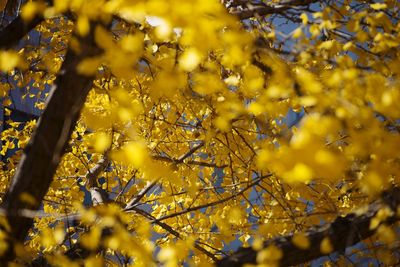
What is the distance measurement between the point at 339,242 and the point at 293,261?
192 millimetres

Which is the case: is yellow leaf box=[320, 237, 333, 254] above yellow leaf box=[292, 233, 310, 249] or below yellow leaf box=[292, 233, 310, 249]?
below

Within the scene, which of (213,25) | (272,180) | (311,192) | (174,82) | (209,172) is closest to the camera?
(213,25)

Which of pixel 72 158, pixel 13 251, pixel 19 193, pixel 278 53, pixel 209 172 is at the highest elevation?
pixel 72 158

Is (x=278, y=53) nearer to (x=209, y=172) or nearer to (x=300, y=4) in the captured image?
(x=300, y=4)

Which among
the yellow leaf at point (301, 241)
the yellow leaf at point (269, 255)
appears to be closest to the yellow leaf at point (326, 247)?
the yellow leaf at point (301, 241)

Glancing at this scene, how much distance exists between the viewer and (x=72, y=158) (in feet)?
15.2

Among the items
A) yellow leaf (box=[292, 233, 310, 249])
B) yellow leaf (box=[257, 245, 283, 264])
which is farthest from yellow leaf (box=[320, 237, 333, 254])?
yellow leaf (box=[257, 245, 283, 264])

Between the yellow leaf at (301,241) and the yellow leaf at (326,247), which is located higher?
the yellow leaf at (301,241)

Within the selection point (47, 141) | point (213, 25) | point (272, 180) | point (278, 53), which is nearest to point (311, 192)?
point (272, 180)

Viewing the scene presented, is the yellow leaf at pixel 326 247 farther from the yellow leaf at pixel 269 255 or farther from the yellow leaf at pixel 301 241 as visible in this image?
the yellow leaf at pixel 269 255

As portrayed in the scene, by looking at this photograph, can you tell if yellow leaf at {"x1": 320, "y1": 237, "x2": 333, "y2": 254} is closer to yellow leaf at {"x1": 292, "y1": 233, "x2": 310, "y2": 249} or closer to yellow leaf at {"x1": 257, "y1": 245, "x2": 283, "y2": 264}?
yellow leaf at {"x1": 292, "y1": 233, "x2": 310, "y2": 249}

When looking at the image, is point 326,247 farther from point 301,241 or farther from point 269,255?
point 269,255

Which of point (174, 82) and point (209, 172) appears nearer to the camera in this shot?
point (174, 82)

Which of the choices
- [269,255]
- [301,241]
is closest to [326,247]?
[301,241]
